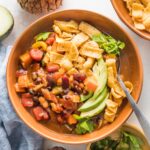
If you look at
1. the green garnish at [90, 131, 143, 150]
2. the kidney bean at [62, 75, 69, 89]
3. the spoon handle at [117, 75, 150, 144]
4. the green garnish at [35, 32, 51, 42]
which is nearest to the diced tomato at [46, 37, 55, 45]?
the green garnish at [35, 32, 51, 42]

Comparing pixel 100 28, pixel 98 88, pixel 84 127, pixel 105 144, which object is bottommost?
pixel 105 144

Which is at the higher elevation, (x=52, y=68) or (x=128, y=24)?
(x=128, y=24)

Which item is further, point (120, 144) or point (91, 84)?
point (120, 144)

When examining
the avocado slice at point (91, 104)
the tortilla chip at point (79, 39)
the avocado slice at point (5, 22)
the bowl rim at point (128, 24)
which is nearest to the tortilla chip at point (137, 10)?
the bowl rim at point (128, 24)

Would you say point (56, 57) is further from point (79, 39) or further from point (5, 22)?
point (5, 22)

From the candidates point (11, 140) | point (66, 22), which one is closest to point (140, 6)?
point (66, 22)

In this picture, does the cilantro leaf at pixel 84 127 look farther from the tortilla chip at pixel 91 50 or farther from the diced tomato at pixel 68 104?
the tortilla chip at pixel 91 50

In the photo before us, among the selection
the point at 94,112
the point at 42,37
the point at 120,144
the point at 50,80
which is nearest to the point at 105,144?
the point at 120,144

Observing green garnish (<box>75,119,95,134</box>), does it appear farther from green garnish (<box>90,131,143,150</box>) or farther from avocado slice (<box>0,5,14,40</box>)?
avocado slice (<box>0,5,14,40</box>)
